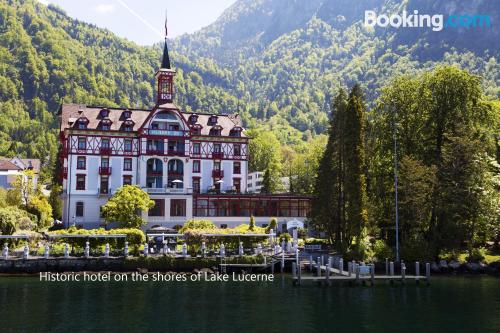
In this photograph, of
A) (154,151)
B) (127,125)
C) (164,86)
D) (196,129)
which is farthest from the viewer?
(196,129)

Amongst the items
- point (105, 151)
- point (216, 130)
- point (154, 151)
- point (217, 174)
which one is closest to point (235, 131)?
point (216, 130)

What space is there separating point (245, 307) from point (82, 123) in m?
50.7

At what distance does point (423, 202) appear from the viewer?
57219mm

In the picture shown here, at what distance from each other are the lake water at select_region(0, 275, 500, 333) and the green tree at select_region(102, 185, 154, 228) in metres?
23.4

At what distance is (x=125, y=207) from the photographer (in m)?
72.1

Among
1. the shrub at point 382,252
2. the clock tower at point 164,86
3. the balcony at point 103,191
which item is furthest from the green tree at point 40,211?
the shrub at point 382,252

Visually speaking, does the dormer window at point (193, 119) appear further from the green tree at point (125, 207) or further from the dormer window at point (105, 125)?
the green tree at point (125, 207)

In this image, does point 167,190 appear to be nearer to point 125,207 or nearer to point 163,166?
point 163,166

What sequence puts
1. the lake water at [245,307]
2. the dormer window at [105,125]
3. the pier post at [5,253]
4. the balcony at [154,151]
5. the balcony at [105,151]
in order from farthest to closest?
1. the balcony at [154,151]
2. the dormer window at [105,125]
3. the balcony at [105,151]
4. the pier post at [5,253]
5. the lake water at [245,307]

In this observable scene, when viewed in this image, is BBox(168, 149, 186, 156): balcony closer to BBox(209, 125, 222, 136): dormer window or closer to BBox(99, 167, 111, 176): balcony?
BBox(209, 125, 222, 136): dormer window

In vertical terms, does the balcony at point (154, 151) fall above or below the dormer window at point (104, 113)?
below

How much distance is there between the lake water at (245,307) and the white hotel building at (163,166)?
31711mm

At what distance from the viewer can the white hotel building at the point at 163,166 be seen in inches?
3132

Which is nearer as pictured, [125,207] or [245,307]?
[245,307]
